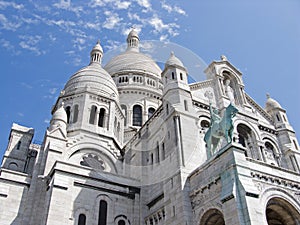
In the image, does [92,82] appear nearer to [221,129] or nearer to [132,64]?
[132,64]

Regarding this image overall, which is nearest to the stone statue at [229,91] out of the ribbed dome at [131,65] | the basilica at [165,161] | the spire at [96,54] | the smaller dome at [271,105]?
the basilica at [165,161]

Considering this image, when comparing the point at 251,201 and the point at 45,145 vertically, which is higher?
the point at 45,145

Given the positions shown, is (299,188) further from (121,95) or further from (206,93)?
(121,95)

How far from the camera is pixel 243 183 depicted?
49.8 feet

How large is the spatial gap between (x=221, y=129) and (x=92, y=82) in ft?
55.8

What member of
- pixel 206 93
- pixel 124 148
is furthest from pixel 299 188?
pixel 124 148

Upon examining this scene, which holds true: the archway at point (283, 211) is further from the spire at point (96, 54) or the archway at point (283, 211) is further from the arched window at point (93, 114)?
the spire at point (96, 54)

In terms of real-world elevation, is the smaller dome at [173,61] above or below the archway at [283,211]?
above

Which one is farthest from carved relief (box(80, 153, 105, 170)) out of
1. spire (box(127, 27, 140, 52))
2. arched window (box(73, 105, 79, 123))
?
spire (box(127, 27, 140, 52))

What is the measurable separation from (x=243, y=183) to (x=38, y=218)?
13.4 m

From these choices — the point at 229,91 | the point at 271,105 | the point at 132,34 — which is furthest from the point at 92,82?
the point at 132,34

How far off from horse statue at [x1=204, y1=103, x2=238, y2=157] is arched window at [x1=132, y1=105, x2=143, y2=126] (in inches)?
827

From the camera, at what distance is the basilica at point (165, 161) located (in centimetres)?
1688

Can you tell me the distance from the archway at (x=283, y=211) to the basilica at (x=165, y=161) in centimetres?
5
